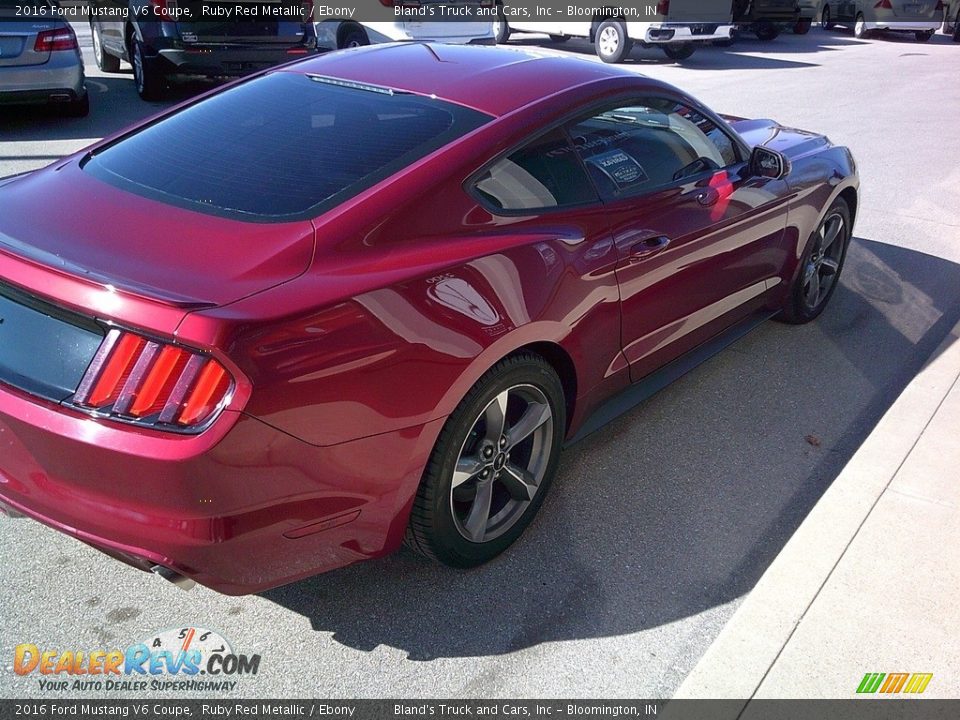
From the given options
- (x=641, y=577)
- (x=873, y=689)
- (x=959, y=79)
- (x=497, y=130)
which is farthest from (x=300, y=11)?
(x=959, y=79)

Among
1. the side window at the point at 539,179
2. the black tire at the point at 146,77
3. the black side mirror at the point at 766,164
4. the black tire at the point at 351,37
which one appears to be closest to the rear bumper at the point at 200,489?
the side window at the point at 539,179

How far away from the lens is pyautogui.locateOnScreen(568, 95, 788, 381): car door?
3510mm

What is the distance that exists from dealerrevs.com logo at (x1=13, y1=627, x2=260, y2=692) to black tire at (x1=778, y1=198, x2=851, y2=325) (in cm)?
350

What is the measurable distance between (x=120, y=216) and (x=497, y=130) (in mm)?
1209

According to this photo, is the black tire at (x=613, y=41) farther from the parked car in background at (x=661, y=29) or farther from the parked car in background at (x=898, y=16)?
the parked car in background at (x=898, y=16)

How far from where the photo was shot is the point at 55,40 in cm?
892

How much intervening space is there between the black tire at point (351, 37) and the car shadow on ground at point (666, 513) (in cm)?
933

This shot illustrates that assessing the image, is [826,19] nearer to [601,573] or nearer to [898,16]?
[898,16]

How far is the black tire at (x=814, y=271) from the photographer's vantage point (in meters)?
5.05

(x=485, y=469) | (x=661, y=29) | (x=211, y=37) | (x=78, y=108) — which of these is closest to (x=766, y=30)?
(x=661, y=29)

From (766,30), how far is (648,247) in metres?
20.1

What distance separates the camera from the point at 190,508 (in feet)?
7.64

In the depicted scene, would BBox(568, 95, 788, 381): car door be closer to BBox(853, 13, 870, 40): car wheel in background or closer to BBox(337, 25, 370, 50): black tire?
BBox(337, 25, 370, 50): black tire

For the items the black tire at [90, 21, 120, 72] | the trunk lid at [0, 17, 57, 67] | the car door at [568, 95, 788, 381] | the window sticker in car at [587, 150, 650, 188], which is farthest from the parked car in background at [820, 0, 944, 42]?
the window sticker in car at [587, 150, 650, 188]
